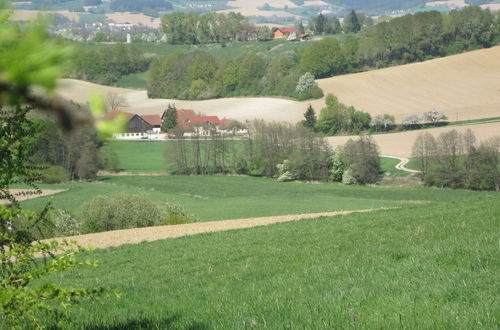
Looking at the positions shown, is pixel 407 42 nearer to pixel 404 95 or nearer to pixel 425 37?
pixel 425 37

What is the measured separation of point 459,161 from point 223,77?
7288cm

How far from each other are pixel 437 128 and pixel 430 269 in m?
86.3

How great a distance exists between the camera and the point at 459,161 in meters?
60.7

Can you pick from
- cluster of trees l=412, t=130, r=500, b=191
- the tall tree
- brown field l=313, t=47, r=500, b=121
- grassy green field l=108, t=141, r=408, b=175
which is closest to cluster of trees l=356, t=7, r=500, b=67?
brown field l=313, t=47, r=500, b=121

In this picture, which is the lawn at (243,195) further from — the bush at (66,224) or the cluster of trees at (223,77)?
the cluster of trees at (223,77)

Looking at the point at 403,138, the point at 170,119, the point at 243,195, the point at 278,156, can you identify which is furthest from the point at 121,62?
the point at 243,195

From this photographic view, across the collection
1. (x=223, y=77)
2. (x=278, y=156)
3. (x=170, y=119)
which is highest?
(x=223, y=77)

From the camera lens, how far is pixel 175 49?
173m

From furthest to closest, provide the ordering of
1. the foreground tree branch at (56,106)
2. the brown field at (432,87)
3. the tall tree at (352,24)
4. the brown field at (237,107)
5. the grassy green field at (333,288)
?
the tall tree at (352,24) < the brown field at (237,107) < the brown field at (432,87) < the grassy green field at (333,288) < the foreground tree branch at (56,106)

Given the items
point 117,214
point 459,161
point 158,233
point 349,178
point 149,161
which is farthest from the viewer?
point 149,161

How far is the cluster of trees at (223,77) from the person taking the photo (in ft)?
405

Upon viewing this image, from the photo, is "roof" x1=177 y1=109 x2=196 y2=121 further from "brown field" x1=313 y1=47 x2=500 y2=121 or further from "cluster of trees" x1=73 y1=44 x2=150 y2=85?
"cluster of trees" x1=73 y1=44 x2=150 y2=85

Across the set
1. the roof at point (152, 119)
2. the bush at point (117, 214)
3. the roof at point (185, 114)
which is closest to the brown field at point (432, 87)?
the roof at point (185, 114)

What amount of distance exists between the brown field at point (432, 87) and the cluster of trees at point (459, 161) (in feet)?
115
